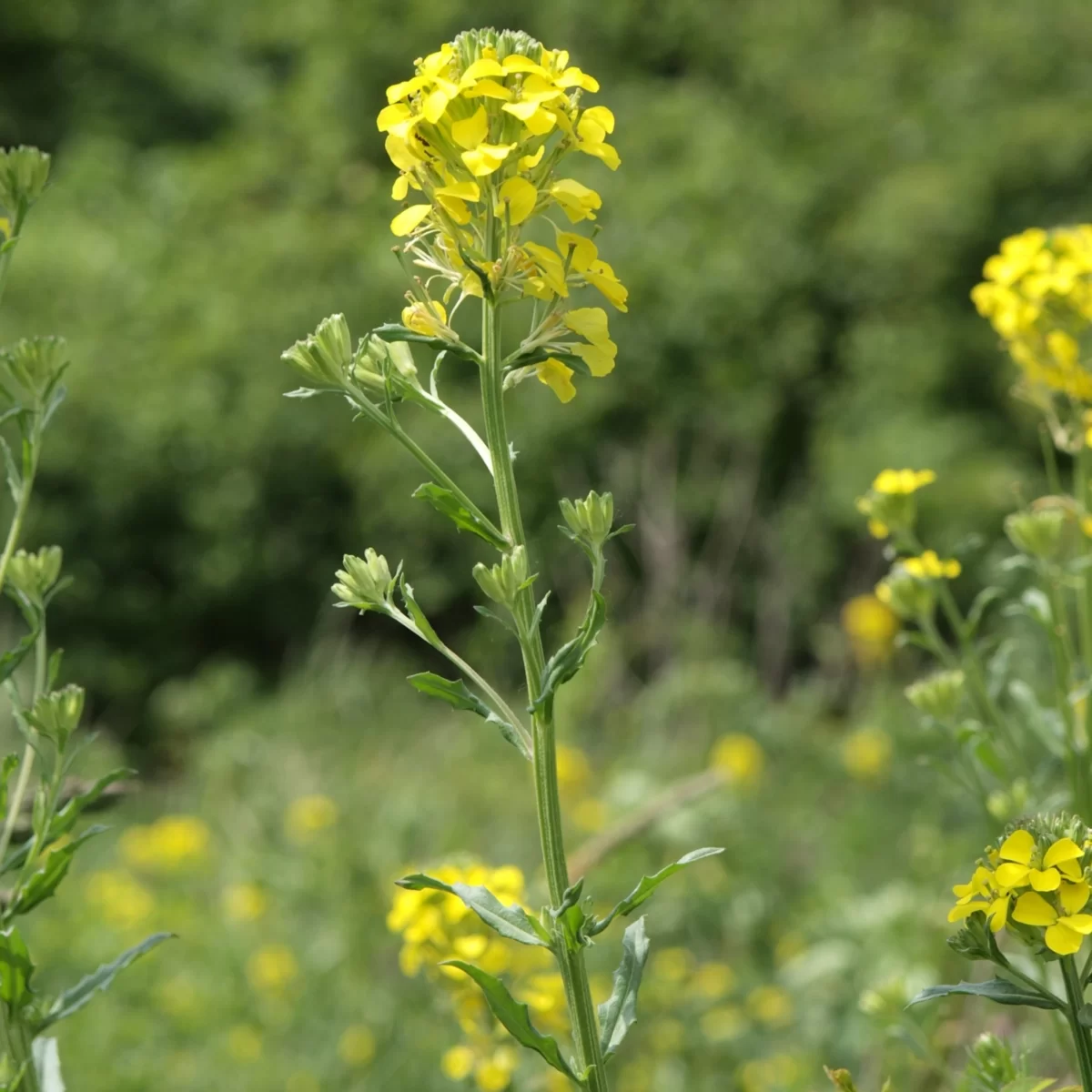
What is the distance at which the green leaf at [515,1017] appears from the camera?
0.81 metres

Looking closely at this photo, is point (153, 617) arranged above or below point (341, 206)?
below

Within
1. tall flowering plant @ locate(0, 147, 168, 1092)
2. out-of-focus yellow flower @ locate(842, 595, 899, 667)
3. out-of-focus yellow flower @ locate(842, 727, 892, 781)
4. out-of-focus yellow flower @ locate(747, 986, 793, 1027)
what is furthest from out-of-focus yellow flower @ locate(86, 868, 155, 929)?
out-of-focus yellow flower @ locate(842, 595, 899, 667)

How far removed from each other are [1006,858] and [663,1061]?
1.59 meters

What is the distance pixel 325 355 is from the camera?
88cm

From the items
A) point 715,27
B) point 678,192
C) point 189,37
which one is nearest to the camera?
point 678,192

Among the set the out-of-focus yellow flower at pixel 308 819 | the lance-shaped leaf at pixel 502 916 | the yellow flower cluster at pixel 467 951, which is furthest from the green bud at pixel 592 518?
the out-of-focus yellow flower at pixel 308 819

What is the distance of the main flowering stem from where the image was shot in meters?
0.84

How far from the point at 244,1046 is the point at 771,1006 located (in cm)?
92

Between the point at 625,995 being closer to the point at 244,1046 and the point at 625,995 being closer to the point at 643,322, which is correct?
the point at 244,1046

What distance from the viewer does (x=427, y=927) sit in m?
1.43

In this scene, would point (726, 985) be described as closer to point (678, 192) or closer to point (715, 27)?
point (678, 192)

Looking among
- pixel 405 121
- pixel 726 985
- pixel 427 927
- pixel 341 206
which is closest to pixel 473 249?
pixel 405 121

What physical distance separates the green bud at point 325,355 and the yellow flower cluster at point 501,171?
5 centimetres

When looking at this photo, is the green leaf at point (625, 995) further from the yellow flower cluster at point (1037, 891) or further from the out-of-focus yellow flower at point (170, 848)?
the out-of-focus yellow flower at point (170, 848)
